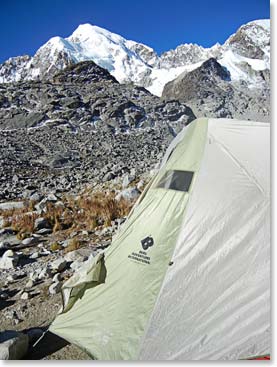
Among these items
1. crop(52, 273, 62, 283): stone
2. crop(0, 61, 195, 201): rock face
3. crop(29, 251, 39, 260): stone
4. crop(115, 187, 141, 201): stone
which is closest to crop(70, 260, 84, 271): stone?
crop(52, 273, 62, 283): stone

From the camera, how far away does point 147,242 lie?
13.5 feet

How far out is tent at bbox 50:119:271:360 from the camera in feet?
12.1

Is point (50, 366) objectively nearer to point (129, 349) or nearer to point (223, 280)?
point (129, 349)

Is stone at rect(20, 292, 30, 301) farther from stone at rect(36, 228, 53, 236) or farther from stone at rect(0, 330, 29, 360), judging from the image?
stone at rect(36, 228, 53, 236)

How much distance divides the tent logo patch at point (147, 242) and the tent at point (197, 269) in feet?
0.04

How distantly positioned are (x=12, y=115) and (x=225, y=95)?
8127 cm

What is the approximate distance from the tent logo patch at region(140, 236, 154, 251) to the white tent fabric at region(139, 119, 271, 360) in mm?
328

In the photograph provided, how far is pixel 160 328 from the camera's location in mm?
3729

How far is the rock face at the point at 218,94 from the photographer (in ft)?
322

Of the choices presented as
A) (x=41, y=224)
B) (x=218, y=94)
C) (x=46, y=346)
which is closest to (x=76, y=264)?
A: (x=46, y=346)

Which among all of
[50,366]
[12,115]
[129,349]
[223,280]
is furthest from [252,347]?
[12,115]

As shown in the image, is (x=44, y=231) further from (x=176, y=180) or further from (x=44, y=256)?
(x=176, y=180)

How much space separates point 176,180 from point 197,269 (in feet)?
3.40

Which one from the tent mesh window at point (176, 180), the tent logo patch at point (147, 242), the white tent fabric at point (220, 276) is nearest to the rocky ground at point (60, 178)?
the white tent fabric at point (220, 276)
